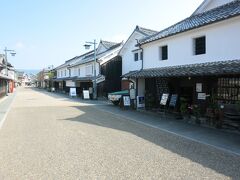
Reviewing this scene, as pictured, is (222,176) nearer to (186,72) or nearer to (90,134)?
(90,134)

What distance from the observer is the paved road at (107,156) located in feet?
21.1

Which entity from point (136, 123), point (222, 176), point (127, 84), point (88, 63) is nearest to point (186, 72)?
point (136, 123)

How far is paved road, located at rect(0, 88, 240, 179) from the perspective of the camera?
6.42 m

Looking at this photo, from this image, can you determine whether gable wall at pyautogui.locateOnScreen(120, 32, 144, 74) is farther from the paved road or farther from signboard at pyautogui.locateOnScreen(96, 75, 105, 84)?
the paved road

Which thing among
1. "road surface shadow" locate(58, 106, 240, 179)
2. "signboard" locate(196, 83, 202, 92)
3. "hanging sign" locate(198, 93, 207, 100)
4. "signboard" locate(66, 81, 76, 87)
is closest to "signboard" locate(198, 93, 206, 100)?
"hanging sign" locate(198, 93, 207, 100)

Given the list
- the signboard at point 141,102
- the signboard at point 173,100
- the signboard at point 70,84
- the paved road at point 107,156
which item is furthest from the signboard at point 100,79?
the paved road at point 107,156

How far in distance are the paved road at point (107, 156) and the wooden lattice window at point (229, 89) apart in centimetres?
405

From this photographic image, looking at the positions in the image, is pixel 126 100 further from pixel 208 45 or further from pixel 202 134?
pixel 202 134

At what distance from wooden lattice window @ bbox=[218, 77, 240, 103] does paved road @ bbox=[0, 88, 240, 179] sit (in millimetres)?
4053

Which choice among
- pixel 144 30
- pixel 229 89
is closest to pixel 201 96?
pixel 229 89

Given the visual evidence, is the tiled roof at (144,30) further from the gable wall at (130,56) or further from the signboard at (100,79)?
the signboard at (100,79)

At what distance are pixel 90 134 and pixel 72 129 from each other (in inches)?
57.2

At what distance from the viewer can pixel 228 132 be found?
37.4ft

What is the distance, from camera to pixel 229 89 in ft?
43.8
